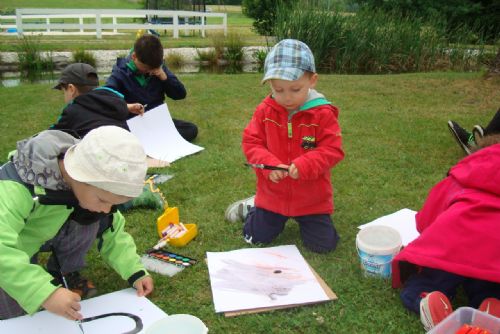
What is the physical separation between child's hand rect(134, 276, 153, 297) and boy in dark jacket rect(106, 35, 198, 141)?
217 cm

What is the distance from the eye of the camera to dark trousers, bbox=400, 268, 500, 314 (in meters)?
1.85

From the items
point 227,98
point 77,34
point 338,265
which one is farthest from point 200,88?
point 77,34

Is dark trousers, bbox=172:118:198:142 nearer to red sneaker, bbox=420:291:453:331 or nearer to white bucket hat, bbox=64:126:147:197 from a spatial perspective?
white bucket hat, bbox=64:126:147:197

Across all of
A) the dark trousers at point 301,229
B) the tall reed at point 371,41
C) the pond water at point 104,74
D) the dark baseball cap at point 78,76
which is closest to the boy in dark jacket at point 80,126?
the dark baseball cap at point 78,76

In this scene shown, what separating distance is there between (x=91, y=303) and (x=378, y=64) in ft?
24.9

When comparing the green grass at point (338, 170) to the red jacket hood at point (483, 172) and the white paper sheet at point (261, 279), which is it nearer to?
the white paper sheet at point (261, 279)

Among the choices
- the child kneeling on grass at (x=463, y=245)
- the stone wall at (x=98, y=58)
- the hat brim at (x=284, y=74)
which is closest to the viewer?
the child kneeling on grass at (x=463, y=245)

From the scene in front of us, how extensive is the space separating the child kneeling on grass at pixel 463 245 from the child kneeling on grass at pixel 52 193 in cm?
108

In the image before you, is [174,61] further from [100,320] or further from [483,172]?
[483,172]

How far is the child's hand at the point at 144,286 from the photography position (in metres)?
1.97

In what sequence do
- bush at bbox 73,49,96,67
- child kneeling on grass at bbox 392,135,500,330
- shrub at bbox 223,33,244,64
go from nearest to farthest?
child kneeling on grass at bbox 392,135,500,330
bush at bbox 73,49,96,67
shrub at bbox 223,33,244,64

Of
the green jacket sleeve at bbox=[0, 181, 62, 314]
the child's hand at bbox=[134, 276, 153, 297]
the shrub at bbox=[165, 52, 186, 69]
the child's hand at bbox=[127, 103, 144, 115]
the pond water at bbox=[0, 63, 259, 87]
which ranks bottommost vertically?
the pond water at bbox=[0, 63, 259, 87]

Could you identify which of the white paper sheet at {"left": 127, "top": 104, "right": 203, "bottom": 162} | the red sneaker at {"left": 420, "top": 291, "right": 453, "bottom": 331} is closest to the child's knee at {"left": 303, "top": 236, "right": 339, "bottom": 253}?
the red sneaker at {"left": 420, "top": 291, "right": 453, "bottom": 331}

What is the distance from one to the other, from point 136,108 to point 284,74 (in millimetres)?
1998
